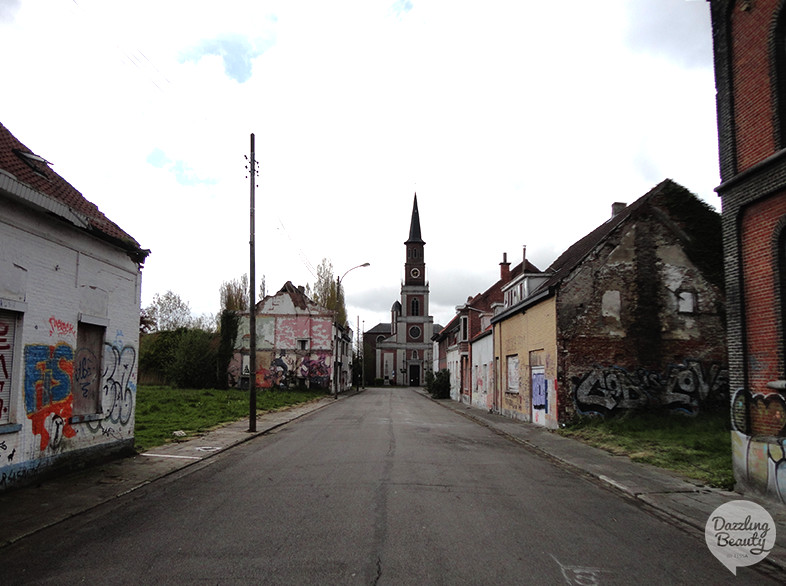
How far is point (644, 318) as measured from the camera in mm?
19406

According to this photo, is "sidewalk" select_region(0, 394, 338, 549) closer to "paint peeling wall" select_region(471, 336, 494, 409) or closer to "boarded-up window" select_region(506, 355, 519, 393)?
"boarded-up window" select_region(506, 355, 519, 393)

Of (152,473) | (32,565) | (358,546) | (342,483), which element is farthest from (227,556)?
(152,473)

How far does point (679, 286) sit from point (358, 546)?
17157mm

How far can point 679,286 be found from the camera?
19703 millimetres

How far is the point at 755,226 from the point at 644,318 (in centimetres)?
1029

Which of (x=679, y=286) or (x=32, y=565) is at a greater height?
(x=679, y=286)

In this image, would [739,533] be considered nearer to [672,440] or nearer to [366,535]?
[366,535]

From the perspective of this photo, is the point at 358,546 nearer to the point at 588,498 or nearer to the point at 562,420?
the point at 588,498

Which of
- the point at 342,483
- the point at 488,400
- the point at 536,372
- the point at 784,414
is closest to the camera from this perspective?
the point at 784,414

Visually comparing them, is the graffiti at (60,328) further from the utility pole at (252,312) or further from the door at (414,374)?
the door at (414,374)

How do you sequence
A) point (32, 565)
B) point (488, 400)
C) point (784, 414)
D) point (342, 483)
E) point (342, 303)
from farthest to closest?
point (342, 303) < point (488, 400) < point (342, 483) < point (784, 414) < point (32, 565)

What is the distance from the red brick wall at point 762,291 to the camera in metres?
9.01

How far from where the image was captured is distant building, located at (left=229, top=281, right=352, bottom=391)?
49.2m

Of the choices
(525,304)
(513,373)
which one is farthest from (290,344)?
(525,304)
